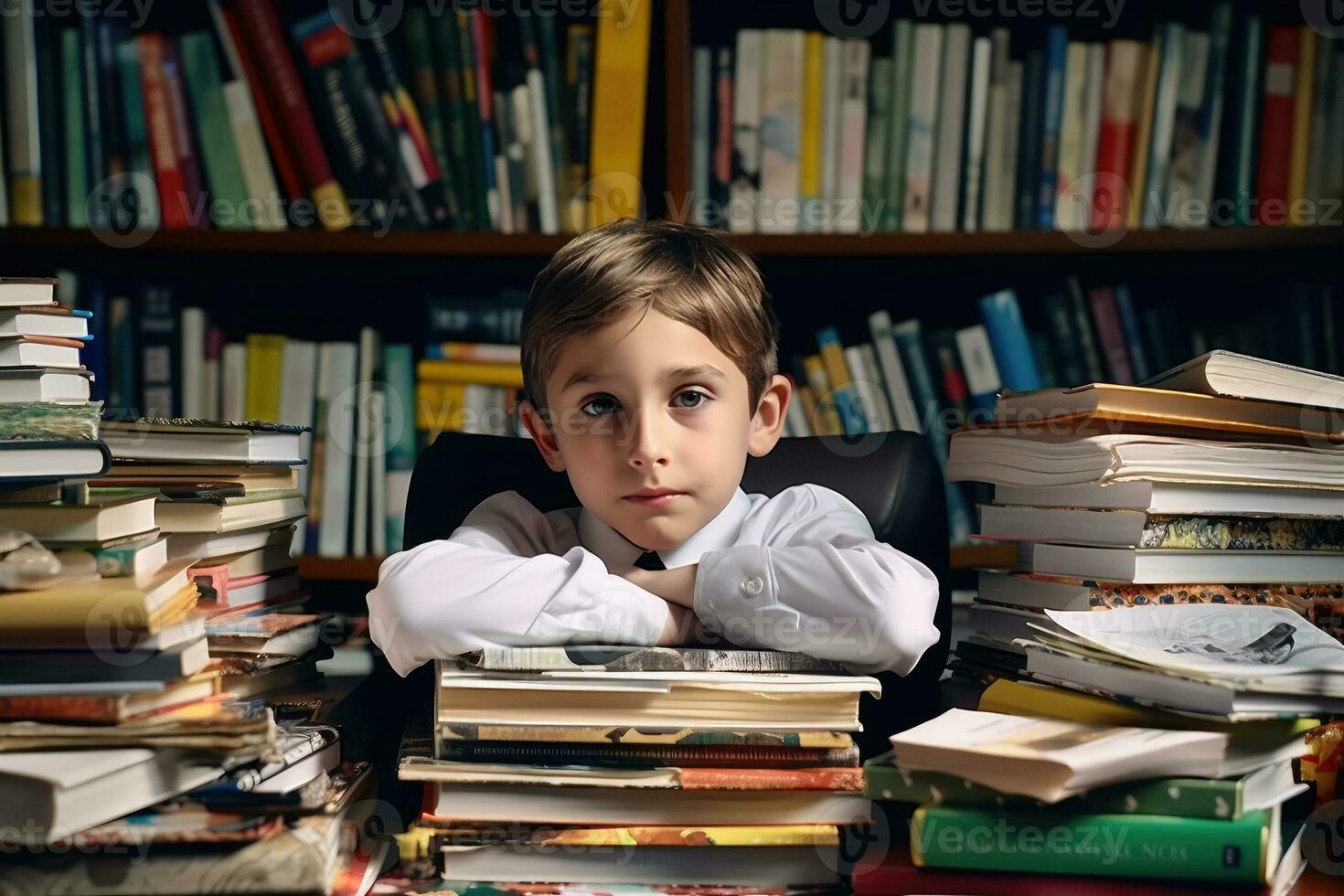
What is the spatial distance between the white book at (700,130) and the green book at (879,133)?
23cm

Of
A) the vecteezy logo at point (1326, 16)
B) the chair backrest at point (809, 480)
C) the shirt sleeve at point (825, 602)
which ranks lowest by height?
the shirt sleeve at point (825, 602)

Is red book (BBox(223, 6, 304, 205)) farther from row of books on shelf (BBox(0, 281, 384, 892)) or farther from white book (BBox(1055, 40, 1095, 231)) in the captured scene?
white book (BBox(1055, 40, 1095, 231))

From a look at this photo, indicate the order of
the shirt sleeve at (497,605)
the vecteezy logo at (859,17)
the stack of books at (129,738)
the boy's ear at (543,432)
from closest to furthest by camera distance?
the stack of books at (129,738) < the shirt sleeve at (497,605) < the boy's ear at (543,432) < the vecteezy logo at (859,17)

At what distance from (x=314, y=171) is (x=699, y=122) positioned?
0.55 m

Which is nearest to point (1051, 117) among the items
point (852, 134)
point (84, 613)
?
point (852, 134)

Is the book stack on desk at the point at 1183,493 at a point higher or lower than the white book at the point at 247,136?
lower

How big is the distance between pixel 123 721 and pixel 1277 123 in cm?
159

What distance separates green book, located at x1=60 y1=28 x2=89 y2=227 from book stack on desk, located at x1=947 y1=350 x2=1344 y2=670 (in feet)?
4.33

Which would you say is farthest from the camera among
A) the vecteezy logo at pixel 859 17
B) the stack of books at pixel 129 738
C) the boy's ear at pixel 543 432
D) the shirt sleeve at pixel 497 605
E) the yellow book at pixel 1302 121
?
the vecteezy logo at pixel 859 17

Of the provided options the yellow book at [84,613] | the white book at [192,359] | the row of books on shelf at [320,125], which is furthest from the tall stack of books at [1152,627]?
the white book at [192,359]

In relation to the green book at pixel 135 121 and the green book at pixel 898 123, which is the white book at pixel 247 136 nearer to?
the green book at pixel 135 121

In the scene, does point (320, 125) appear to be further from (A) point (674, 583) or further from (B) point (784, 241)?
(A) point (674, 583)

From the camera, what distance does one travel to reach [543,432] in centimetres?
110

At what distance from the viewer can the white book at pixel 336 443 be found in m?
1.67
